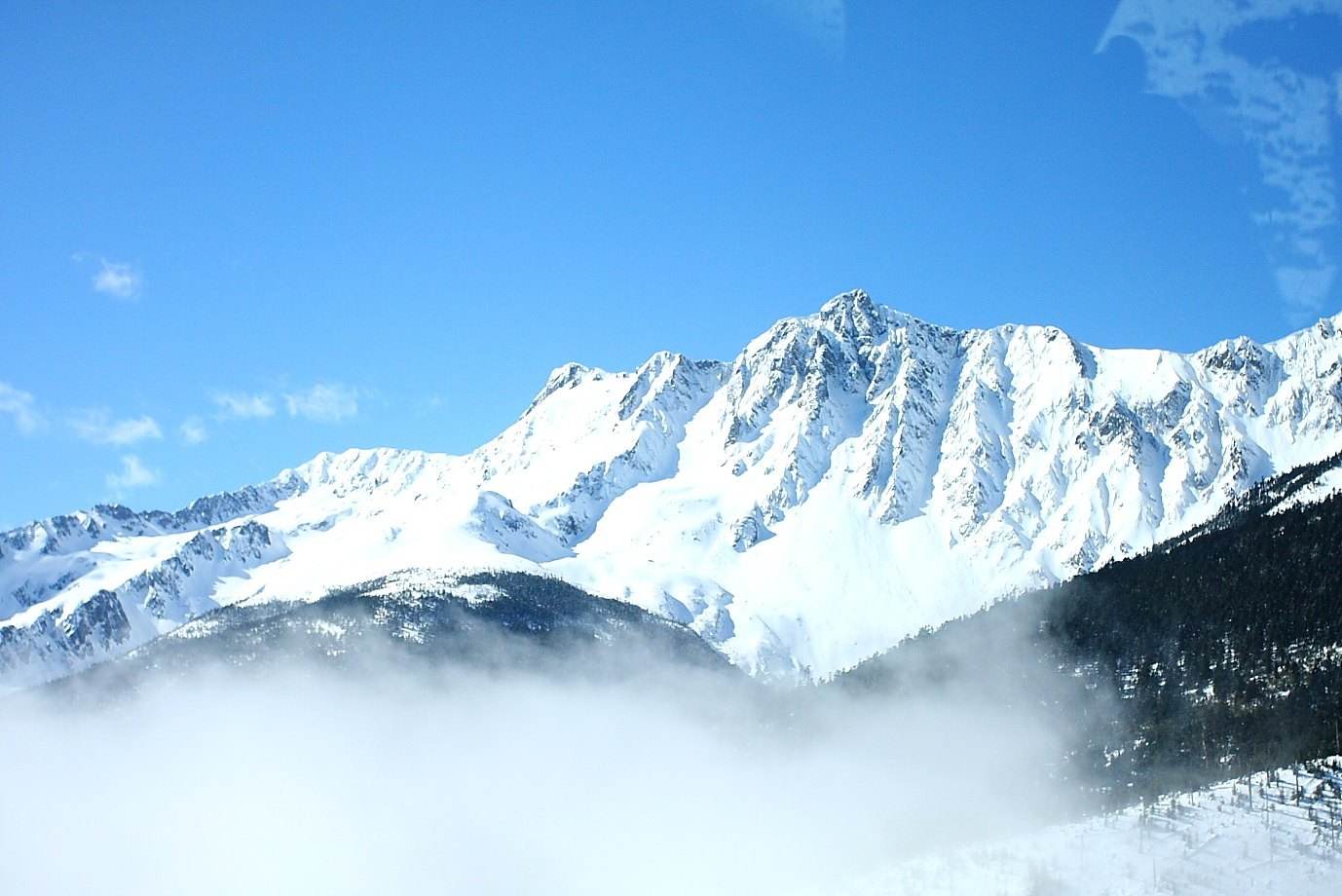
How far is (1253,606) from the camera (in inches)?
7431

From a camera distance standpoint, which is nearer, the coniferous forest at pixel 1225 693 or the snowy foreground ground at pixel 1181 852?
the snowy foreground ground at pixel 1181 852

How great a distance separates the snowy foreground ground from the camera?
92750 millimetres

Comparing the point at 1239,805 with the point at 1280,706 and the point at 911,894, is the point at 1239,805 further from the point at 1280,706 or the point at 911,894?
the point at 1280,706

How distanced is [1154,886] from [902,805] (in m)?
99.8

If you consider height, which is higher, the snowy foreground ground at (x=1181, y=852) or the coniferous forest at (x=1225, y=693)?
the coniferous forest at (x=1225, y=693)

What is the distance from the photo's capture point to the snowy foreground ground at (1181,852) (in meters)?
92.8

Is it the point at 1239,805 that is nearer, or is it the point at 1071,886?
the point at 1071,886

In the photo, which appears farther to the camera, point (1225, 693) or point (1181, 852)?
point (1225, 693)

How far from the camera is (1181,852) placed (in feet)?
321

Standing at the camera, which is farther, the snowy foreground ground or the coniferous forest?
the coniferous forest

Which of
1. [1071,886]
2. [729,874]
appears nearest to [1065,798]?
[729,874]

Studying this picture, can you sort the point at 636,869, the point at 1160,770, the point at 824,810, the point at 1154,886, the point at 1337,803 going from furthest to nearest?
the point at 824,810
the point at 636,869
the point at 1160,770
the point at 1337,803
the point at 1154,886

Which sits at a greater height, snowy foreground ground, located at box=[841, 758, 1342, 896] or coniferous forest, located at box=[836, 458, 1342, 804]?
coniferous forest, located at box=[836, 458, 1342, 804]

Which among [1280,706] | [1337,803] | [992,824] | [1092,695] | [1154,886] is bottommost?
[1154,886]
